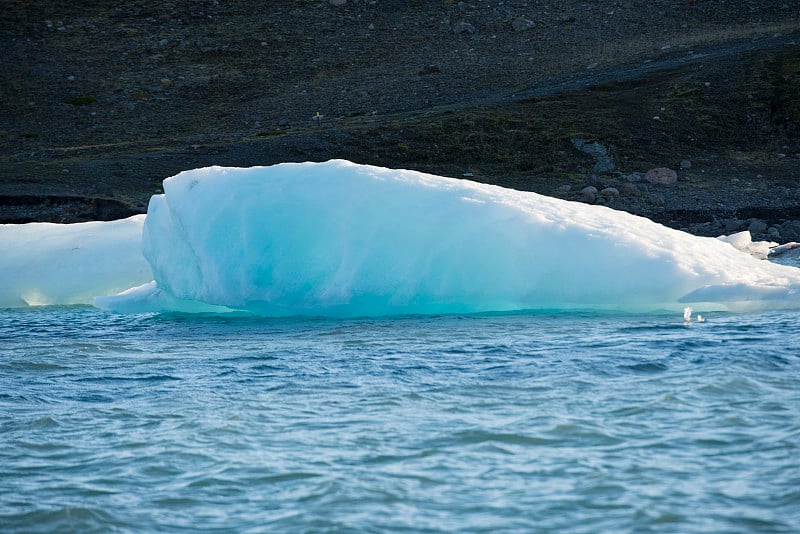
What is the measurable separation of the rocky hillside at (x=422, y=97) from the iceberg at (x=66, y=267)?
7.30 meters

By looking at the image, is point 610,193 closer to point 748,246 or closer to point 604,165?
point 604,165

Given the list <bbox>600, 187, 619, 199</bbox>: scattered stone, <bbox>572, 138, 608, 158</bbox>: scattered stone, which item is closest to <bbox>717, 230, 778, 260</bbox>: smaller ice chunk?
<bbox>600, 187, 619, 199</bbox>: scattered stone

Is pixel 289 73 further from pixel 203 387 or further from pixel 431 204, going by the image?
pixel 203 387

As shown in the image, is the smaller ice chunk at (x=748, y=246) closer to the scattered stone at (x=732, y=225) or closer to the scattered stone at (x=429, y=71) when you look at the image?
the scattered stone at (x=732, y=225)

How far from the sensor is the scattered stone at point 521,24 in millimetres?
38031

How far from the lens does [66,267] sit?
42.5 ft

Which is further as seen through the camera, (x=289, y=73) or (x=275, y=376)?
(x=289, y=73)

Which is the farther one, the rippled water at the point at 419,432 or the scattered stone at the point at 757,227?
the scattered stone at the point at 757,227

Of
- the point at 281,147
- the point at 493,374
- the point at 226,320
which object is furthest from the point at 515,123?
the point at 493,374

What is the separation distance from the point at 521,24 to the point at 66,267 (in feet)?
92.5

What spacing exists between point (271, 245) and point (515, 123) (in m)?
17.3

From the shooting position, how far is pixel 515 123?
26500 mm

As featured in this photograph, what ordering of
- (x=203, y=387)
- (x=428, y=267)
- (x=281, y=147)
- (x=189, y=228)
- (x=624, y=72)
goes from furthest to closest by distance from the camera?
1. (x=624, y=72)
2. (x=281, y=147)
3. (x=189, y=228)
4. (x=428, y=267)
5. (x=203, y=387)

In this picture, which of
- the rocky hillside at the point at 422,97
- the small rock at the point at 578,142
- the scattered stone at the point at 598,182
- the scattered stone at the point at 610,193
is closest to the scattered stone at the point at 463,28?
the rocky hillside at the point at 422,97
